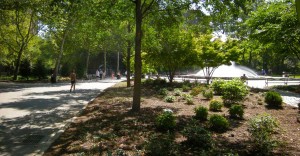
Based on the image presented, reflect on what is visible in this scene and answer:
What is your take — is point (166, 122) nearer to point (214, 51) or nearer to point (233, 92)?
point (233, 92)

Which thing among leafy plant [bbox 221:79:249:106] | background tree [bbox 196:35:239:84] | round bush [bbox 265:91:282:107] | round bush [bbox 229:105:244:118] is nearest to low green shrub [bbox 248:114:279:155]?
round bush [bbox 229:105:244:118]

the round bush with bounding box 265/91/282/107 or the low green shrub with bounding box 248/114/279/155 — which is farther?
the round bush with bounding box 265/91/282/107

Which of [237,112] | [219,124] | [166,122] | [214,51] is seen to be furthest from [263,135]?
[214,51]

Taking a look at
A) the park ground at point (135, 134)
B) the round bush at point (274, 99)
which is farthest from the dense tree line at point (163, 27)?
the round bush at point (274, 99)

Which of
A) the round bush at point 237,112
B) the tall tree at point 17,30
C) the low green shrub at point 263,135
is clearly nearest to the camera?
the low green shrub at point 263,135

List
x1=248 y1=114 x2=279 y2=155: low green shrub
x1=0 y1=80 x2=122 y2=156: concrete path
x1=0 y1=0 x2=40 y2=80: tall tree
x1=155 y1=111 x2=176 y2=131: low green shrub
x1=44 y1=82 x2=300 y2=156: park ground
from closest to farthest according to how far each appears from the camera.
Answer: x1=248 y1=114 x2=279 y2=155: low green shrub < x1=44 y1=82 x2=300 y2=156: park ground < x1=0 y1=80 x2=122 y2=156: concrete path < x1=155 y1=111 x2=176 y2=131: low green shrub < x1=0 y1=0 x2=40 y2=80: tall tree

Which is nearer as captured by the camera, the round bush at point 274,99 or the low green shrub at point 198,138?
the low green shrub at point 198,138

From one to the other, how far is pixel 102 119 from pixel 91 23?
5574 millimetres

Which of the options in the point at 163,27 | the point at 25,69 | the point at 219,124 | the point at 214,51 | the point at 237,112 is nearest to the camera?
the point at 219,124

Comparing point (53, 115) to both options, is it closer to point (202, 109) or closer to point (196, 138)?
point (202, 109)

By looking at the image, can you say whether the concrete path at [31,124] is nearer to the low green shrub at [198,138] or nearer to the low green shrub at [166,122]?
the low green shrub at [166,122]

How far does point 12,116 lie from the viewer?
10.9m

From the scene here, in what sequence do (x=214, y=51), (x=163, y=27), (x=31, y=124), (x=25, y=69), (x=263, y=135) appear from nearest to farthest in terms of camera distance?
(x=263, y=135) → (x=31, y=124) → (x=163, y=27) → (x=214, y=51) → (x=25, y=69)

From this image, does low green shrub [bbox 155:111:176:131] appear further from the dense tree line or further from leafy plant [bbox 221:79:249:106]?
leafy plant [bbox 221:79:249:106]
